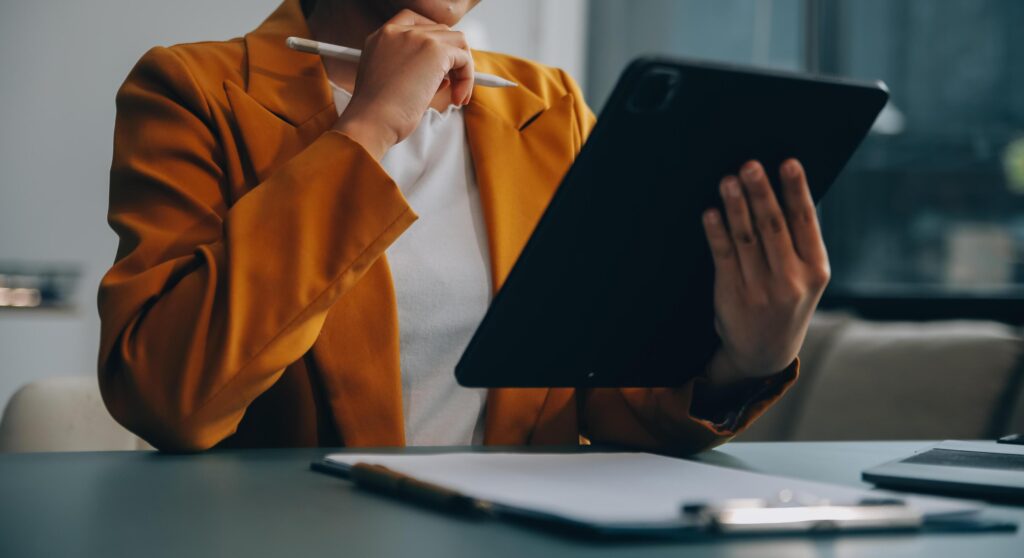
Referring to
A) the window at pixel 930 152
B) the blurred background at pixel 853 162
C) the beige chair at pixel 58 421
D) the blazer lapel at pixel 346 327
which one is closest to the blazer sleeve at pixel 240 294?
the blazer lapel at pixel 346 327

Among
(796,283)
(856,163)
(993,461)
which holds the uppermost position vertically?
(796,283)

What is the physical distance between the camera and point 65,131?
299cm

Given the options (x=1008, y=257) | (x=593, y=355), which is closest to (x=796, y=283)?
(x=593, y=355)

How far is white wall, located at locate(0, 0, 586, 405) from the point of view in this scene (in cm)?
292

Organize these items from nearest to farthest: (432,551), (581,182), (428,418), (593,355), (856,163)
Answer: (432,551), (581,182), (593,355), (428,418), (856,163)

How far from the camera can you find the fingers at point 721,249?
2.18 ft

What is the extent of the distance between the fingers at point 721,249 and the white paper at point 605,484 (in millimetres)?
130

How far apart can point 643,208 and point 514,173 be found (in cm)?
41

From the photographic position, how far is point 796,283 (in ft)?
2.22

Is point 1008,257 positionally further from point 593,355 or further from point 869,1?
point 593,355

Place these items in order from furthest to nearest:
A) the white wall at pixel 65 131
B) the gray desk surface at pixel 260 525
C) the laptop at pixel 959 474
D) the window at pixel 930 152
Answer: the window at pixel 930 152, the white wall at pixel 65 131, the laptop at pixel 959 474, the gray desk surface at pixel 260 525

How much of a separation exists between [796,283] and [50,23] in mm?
2849

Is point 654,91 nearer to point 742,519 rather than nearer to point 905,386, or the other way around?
point 742,519

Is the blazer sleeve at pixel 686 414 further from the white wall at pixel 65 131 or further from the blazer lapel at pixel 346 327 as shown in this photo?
the white wall at pixel 65 131
